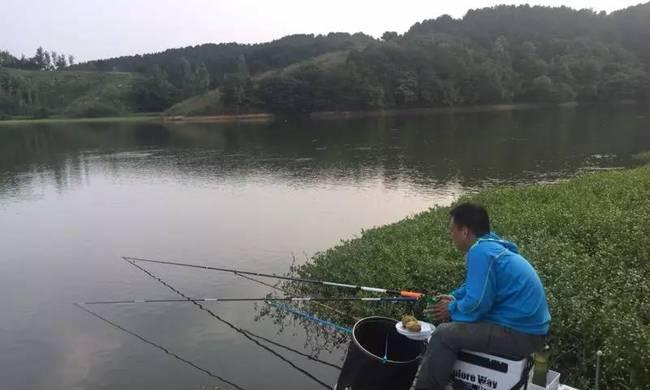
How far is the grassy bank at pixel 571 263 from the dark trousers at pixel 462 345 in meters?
2.10

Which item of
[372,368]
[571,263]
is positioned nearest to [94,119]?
[571,263]

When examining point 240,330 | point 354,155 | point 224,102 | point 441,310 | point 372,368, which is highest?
point 224,102

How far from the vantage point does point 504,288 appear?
5164 mm

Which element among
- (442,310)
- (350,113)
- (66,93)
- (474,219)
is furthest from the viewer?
(66,93)

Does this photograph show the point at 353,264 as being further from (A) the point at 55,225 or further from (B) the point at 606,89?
(B) the point at 606,89

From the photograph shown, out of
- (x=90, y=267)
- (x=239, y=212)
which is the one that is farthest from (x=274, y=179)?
(x=90, y=267)

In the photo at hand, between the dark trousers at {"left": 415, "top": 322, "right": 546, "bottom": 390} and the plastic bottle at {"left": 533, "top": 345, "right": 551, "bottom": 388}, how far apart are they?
0.41 feet

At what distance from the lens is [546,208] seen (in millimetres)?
14078

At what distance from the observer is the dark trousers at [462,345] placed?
5.24 m

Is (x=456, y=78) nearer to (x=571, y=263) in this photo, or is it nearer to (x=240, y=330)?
(x=571, y=263)

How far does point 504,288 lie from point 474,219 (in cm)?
73

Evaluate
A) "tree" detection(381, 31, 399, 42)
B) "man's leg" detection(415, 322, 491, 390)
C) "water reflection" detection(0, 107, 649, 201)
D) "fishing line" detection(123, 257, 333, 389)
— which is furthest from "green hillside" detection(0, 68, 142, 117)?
"man's leg" detection(415, 322, 491, 390)

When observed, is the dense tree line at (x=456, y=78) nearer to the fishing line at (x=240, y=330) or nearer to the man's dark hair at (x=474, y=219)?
the fishing line at (x=240, y=330)

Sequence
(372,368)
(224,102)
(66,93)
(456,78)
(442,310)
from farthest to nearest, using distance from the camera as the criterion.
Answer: (66,93) < (224,102) < (456,78) < (372,368) < (442,310)
